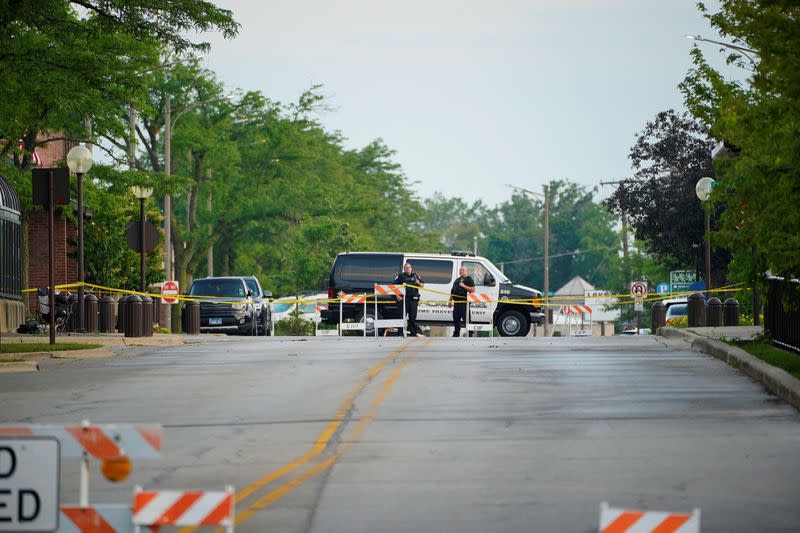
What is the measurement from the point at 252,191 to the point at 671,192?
19584 millimetres

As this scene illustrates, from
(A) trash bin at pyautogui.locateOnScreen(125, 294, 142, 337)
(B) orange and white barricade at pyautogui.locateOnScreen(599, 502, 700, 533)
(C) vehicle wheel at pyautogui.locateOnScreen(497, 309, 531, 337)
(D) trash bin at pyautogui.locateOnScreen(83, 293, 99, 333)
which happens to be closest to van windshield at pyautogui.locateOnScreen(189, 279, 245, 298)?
(C) vehicle wheel at pyautogui.locateOnScreen(497, 309, 531, 337)

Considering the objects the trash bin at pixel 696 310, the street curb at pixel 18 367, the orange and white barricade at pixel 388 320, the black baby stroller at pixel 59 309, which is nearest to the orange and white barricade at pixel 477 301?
the orange and white barricade at pixel 388 320

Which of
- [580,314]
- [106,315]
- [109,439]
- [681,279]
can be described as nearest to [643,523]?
[109,439]

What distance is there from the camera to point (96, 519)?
782 cm

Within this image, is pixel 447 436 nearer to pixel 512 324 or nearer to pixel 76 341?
pixel 76 341

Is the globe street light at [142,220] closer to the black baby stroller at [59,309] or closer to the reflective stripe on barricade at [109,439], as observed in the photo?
the black baby stroller at [59,309]

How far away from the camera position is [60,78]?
2927cm

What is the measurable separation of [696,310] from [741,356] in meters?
13.6

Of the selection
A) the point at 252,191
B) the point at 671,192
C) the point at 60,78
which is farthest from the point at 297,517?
the point at 252,191

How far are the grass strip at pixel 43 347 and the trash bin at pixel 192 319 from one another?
12.5 meters

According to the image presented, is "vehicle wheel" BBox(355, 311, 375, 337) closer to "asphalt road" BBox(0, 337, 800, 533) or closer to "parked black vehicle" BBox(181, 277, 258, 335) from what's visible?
"parked black vehicle" BBox(181, 277, 258, 335)

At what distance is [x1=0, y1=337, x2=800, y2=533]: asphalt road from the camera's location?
407 inches

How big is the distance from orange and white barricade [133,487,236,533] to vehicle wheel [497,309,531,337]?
1365 inches

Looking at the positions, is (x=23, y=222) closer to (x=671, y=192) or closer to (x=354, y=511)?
(x=671, y=192)
